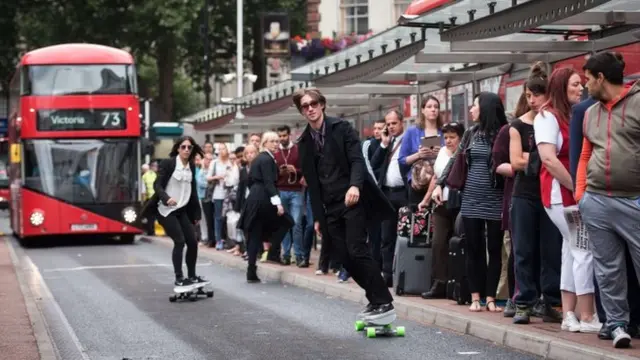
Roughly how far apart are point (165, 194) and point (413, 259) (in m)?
3.21

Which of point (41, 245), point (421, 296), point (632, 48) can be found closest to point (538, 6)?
point (632, 48)

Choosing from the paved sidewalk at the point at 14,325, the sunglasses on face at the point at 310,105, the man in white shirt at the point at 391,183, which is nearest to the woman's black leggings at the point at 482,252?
the sunglasses on face at the point at 310,105

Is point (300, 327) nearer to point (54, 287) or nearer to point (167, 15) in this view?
point (54, 287)

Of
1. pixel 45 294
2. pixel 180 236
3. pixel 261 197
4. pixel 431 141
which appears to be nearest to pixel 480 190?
pixel 431 141

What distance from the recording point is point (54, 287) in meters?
17.7

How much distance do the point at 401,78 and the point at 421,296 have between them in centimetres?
701

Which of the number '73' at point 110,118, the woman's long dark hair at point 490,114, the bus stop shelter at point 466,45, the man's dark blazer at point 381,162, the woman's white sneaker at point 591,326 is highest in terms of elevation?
the bus stop shelter at point 466,45

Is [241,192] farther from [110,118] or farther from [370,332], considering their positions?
[370,332]

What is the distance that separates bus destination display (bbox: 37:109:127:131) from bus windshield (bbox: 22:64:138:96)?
1.32 ft

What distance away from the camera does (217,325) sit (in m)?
12.5

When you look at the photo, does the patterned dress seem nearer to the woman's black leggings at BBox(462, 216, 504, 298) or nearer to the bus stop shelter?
the woman's black leggings at BBox(462, 216, 504, 298)

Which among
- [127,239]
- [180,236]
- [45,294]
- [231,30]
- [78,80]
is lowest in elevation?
[127,239]

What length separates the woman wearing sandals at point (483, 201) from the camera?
1175 centimetres

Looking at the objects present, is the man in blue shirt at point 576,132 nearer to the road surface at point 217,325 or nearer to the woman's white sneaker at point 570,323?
the woman's white sneaker at point 570,323
